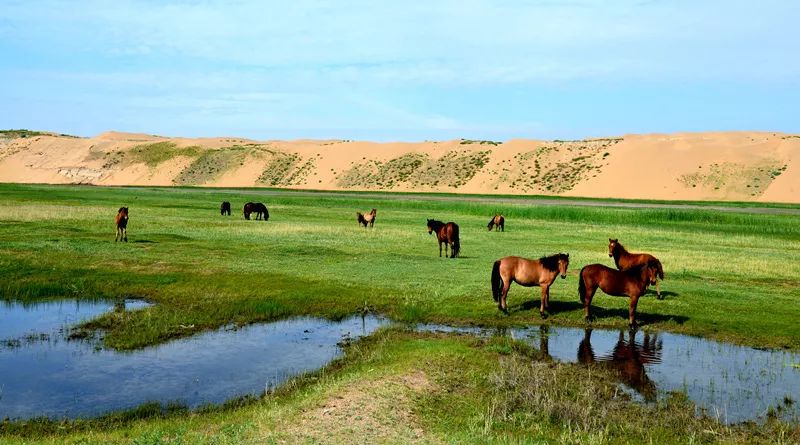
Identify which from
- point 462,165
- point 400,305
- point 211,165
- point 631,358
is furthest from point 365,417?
point 211,165

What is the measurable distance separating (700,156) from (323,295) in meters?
124

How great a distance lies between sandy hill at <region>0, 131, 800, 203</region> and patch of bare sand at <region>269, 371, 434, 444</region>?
350 ft

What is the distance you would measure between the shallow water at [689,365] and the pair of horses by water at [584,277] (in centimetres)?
114

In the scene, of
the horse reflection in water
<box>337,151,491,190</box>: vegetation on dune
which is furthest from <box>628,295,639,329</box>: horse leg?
<box>337,151,491,190</box>: vegetation on dune

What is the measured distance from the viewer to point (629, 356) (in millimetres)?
15695

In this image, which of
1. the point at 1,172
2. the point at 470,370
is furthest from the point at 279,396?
the point at 1,172

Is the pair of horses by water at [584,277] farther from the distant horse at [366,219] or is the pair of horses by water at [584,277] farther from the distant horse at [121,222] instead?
the distant horse at [366,219]

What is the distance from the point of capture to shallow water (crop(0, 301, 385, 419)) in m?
12.5

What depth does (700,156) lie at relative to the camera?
12862 centimetres

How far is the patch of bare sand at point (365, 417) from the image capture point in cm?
996

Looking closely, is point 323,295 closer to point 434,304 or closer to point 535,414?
point 434,304

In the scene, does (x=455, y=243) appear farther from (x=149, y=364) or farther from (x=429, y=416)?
(x=429, y=416)

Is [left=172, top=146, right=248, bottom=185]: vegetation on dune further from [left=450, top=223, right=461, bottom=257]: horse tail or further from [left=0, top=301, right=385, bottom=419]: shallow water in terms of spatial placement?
[left=0, top=301, right=385, bottom=419]: shallow water

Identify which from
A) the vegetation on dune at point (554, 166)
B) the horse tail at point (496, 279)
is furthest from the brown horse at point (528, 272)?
the vegetation on dune at point (554, 166)
